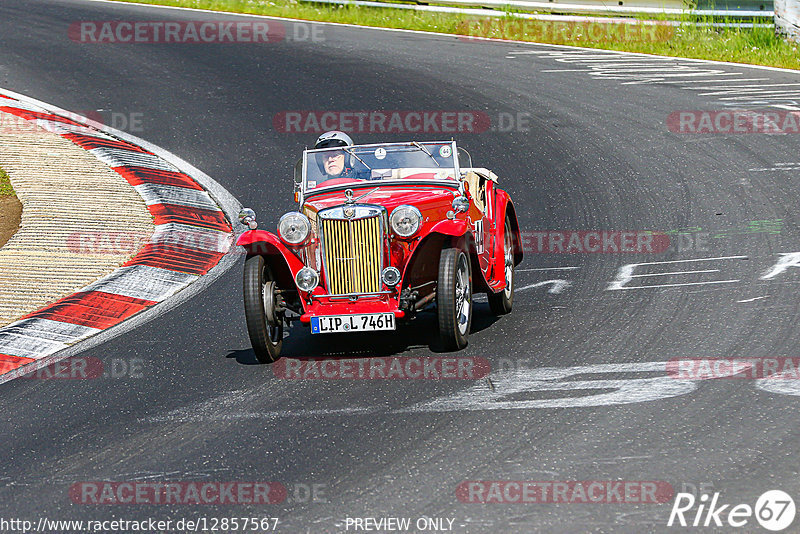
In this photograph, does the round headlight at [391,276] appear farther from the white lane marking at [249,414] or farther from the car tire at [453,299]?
the white lane marking at [249,414]

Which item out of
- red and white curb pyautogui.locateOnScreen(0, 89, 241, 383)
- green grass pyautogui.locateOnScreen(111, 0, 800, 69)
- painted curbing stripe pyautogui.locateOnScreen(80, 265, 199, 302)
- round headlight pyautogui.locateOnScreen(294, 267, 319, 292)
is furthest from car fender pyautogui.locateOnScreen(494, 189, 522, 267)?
green grass pyautogui.locateOnScreen(111, 0, 800, 69)

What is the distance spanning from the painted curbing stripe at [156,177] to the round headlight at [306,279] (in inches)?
235

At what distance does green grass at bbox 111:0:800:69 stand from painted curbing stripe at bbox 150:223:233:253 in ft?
34.6

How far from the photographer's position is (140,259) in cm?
1057

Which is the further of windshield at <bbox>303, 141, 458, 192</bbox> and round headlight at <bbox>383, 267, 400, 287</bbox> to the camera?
windshield at <bbox>303, 141, 458, 192</bbox>

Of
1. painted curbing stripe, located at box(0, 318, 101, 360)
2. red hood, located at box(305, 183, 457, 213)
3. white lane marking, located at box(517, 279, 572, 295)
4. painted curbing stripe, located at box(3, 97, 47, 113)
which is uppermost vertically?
painted curbing stripe, located at box(3, 97, 47, 113)

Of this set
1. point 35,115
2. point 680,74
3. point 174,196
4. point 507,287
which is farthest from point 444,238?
point 680,74

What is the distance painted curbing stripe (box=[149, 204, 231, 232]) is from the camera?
1190 cm

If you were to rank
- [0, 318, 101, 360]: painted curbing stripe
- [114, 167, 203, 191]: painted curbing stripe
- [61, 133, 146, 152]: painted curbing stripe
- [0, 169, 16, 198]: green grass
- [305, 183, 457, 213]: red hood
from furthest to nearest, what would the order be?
[61, 133, 146, 152]: painted curbing stripe < [114, 167, 203, 191]: painted curbing stripe < [0, 169, 16, 198]: green grass < [0, 318, 101, 360]: painted curbing stripe < [305, 183, 457, 213]: red hood

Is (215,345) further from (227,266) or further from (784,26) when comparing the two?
(784,26)

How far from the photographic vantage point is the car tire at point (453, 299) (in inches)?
290

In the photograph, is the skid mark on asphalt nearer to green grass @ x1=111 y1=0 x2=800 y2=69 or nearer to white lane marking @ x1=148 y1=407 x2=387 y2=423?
green grass @ x1=111 y1=0 x2=800 y2=69

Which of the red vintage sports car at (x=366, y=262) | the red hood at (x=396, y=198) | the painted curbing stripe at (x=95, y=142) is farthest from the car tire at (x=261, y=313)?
the painted curbing stripe at (x=95, y=142)

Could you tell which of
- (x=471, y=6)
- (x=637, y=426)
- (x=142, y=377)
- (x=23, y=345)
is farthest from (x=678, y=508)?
(x=471, y=6)
